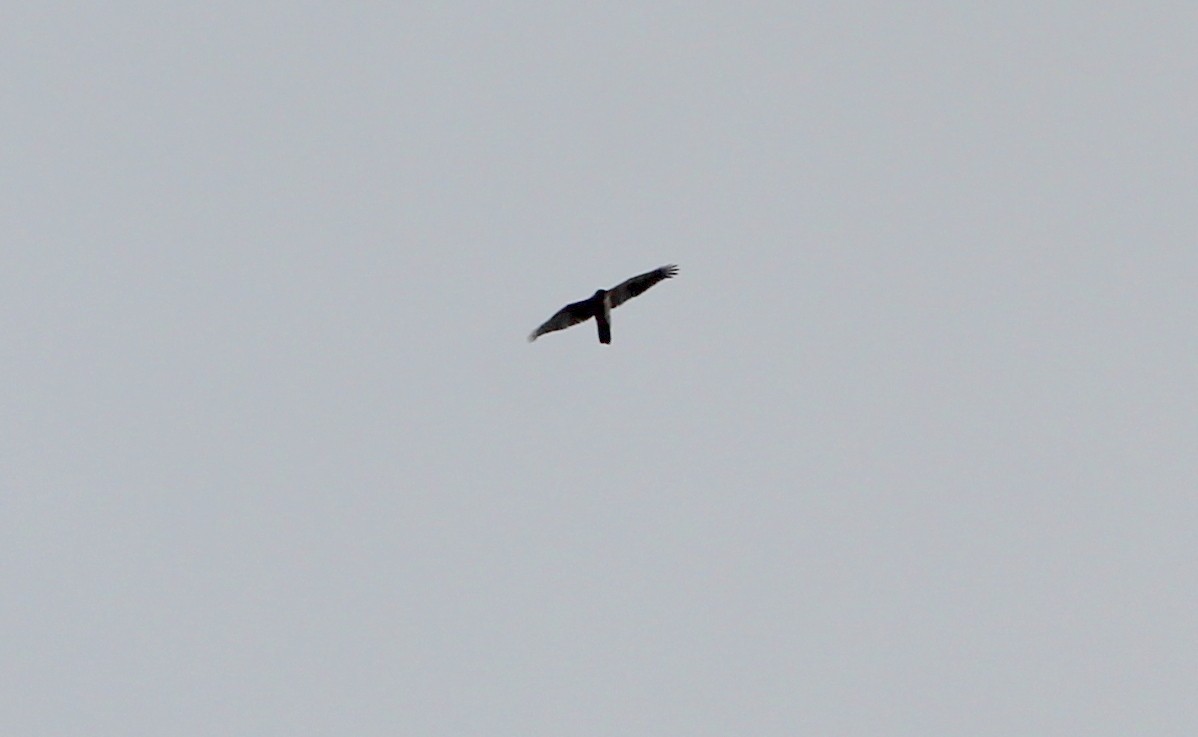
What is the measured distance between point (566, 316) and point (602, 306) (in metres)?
1.64

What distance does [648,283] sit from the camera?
68.2 meters

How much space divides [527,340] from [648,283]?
213 inches

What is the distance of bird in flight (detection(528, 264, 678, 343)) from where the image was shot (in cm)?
6706

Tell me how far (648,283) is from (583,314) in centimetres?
287

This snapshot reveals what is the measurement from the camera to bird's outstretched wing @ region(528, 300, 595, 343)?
67438mm

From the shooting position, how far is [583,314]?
67.8 meters

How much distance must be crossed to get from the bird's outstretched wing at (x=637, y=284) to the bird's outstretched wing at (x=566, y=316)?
965 mm

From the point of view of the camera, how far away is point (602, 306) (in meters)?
67.0

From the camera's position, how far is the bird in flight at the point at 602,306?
67062 mm

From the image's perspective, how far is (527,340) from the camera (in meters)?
66.8

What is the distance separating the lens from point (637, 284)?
224 ft

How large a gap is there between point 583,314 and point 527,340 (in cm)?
259

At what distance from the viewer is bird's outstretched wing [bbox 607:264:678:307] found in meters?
67.6

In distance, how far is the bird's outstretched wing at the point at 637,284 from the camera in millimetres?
67562
